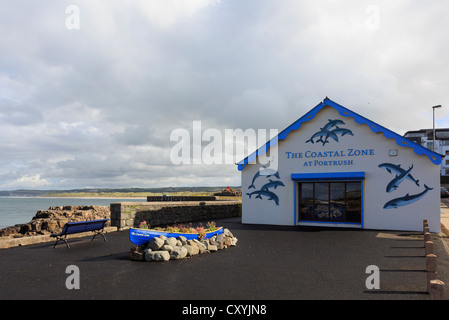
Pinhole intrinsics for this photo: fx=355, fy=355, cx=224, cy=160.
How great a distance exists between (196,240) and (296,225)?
9.35 meters

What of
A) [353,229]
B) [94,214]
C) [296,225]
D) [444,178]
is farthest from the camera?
[444,178]

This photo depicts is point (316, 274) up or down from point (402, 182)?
down

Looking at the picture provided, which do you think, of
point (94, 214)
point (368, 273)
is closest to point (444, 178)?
point (94, 214)

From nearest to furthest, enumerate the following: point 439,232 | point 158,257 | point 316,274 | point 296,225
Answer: point 316,274
point 158,257
point 439,232
point 296,225

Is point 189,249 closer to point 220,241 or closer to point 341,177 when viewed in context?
point 220,241

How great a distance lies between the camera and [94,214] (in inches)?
1072

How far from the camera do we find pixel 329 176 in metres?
18.1

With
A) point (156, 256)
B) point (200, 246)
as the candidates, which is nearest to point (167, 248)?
point (156, 256)

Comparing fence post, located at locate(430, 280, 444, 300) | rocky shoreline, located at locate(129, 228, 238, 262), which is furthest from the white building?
fence post, located at locate(430, 280, 444, 300)

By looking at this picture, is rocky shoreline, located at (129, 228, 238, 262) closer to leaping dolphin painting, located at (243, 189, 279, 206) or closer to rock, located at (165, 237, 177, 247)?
rock, located at (165, 237, 177, 247)

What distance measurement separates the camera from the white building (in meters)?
16.4

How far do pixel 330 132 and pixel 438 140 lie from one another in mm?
80029
